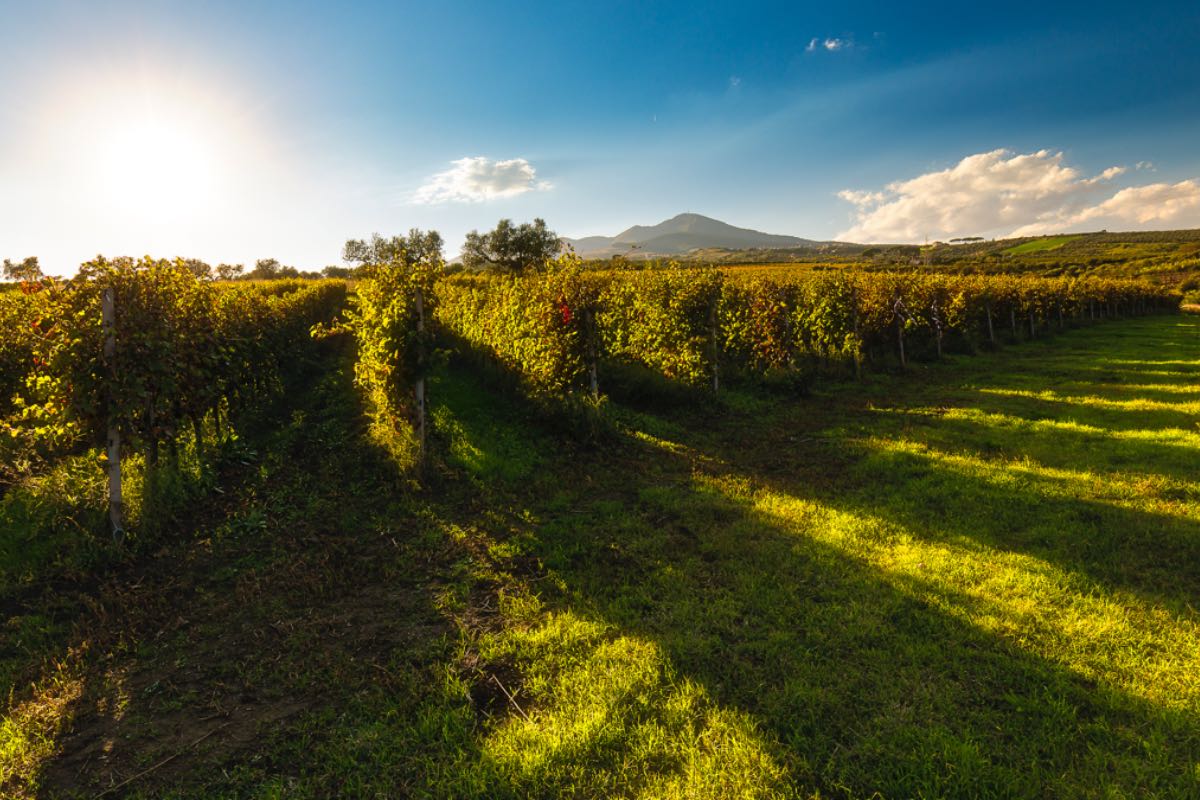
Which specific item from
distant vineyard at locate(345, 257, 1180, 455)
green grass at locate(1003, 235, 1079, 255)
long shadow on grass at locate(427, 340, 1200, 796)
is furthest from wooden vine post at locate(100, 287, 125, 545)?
green grass at locate(1003, 235, 1079, 255)

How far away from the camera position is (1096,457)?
10414mm

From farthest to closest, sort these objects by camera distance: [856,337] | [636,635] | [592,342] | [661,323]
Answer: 1. [856,337]
2. [661,323]
3. [592,342]
4. [636,635]

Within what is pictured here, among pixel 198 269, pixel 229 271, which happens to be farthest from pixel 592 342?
pixel 229 271

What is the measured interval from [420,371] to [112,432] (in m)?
4.59

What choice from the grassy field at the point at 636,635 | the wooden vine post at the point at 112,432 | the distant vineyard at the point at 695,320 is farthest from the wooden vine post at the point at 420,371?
the wooden vine post at the point at 112,432

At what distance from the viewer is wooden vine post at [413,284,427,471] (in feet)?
32.9

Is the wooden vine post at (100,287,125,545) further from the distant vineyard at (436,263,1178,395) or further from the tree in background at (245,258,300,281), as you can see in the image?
the tree in background at (245,258,300,281)

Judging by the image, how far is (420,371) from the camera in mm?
10133

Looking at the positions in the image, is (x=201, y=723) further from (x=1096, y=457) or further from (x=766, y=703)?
(x=1096, y=457)

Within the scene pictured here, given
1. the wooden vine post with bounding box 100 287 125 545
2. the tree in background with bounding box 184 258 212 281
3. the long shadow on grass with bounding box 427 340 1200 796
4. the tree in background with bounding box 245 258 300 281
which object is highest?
the tree in background with bounding box 245 258 300 281

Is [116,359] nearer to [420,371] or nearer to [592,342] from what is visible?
[420,371]

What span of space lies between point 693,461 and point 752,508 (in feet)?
9.48

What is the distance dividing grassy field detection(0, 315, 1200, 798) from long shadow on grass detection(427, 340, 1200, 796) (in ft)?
0.09

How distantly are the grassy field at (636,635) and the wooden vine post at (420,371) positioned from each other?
755 mm
